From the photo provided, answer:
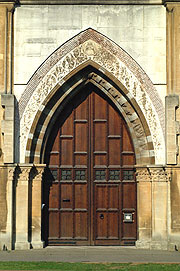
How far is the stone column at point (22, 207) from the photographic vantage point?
55.2 ft

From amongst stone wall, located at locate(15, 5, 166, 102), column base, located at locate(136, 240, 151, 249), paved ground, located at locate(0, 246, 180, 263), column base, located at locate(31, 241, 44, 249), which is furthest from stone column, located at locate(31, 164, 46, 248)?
column base, located at locate(136, 240, 151, 249)

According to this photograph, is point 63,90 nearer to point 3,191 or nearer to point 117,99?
point 117,99

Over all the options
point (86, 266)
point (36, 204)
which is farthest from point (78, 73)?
point (86, 266)

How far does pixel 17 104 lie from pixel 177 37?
4889 mm

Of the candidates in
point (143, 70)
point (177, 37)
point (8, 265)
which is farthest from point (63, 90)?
point (8, 265)

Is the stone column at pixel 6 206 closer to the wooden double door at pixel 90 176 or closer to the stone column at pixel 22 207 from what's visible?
the stone column at pixel 22 207

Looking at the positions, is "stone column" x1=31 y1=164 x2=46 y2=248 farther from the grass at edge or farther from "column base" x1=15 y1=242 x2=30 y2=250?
the grass at edge

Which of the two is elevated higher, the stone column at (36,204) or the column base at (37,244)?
the stone column at (36,204)

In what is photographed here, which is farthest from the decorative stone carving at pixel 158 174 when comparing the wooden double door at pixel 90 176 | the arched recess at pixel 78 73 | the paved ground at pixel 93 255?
the paved ground at pixel 93 255

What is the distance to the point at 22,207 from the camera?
1689 centimetres

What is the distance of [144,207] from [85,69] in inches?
169

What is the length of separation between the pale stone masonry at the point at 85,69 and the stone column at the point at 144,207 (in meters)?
0.03

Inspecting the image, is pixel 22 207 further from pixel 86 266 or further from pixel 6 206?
pixel 86 266

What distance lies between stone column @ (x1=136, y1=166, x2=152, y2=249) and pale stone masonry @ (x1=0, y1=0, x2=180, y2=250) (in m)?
0.03
